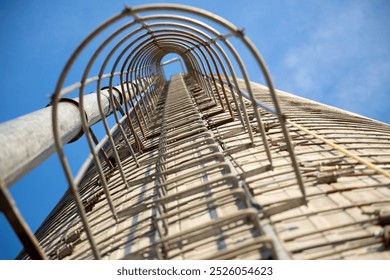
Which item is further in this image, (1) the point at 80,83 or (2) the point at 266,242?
(1) the point at 80,83

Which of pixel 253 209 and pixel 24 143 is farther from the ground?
pixel 24 143

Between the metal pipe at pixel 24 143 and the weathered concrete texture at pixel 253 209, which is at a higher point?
the metal pipe at pixel 24 143

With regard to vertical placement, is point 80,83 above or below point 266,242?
above

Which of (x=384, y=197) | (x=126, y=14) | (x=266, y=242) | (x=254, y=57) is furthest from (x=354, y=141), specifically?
(x=126, y=14)

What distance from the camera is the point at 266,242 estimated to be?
2768mm

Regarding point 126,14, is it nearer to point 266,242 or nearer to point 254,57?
point 254,57

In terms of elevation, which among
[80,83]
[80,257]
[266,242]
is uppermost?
[80,83]

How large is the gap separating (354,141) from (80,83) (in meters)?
4.92

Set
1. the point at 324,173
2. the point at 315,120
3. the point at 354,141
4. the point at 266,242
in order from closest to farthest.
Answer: the point at 266,242 < the point at 324,173 < the point at 354,141 < the point at 315,120

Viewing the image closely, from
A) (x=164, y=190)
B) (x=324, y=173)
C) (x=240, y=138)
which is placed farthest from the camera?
(x=240, y=138)

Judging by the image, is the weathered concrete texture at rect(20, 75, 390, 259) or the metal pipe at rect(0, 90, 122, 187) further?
the metal pipe at rect(0, 90, 122, 187)

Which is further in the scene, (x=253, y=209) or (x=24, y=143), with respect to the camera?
(x=24, y=143)

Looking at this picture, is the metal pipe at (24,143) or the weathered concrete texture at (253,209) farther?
the metal pipe at (24,143)

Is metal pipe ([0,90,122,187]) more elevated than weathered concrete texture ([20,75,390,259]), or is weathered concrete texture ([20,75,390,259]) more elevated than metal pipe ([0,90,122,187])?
metal pipe ([0,90,122,187])
